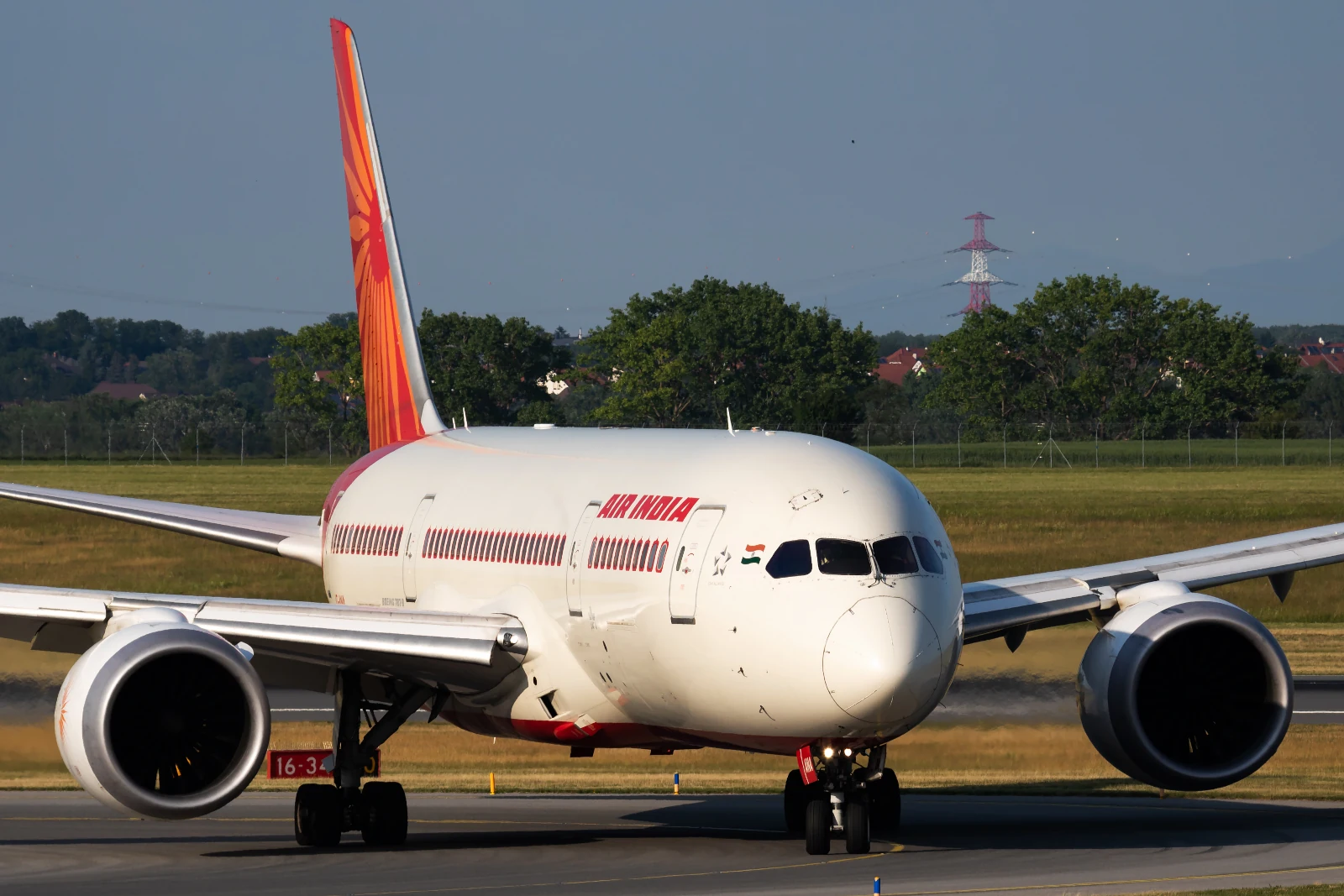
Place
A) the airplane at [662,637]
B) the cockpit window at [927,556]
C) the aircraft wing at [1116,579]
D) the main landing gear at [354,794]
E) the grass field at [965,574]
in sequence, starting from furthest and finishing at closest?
the grass field at [965,574], the main landing gear at [354,794], the aircraft wing at [1116,579], the cockpit window at [927,556], the airplane at [662,637]

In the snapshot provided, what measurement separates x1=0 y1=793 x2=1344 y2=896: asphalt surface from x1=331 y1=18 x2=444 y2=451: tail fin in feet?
25.0

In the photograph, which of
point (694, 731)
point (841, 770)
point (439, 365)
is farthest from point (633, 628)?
point (439, 365)

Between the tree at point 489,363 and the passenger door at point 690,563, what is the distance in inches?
5756

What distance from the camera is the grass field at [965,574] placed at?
109 ft

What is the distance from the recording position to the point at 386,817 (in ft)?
84.9

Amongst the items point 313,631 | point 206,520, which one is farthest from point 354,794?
point 206,520

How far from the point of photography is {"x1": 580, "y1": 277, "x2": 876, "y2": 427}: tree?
165 meters

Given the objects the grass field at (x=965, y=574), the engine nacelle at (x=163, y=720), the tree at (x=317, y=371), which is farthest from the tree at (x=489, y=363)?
the engine nacelle at (x=163, y=720)

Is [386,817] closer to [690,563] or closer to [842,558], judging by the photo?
[690,563]

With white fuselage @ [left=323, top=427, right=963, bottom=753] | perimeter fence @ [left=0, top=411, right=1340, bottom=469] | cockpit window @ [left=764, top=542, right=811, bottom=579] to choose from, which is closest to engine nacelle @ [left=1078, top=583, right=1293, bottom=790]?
white fuselage @ [left=323, top=427, right=963, bottom=753]

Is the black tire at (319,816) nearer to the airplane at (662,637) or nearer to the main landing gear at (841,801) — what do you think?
the airplane at (662,637)

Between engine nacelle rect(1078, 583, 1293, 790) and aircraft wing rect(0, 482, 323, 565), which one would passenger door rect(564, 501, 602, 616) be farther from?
aircraft wing rect(0, 482, 323, 565)

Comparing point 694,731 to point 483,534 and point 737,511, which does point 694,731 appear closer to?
point 737,511

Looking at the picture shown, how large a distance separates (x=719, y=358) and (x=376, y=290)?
450 feet
